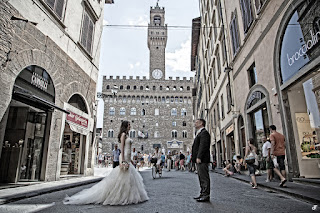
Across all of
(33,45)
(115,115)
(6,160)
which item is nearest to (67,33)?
(33,45)

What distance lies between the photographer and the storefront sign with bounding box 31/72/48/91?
7.05 m

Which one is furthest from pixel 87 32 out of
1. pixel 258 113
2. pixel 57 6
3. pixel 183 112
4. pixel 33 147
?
pixel 183 112

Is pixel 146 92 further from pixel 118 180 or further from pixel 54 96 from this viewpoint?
pixel 118 180

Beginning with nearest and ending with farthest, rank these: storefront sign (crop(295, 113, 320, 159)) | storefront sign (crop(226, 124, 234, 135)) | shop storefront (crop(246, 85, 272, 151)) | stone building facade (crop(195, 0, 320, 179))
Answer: stone building facade (crop(195, 0, 320, 179)) → storefront sign (crop(295, 113, 320, 159)) → shop storefront (crop(246, 85, 272, 151)) → storefront sign (crop(226, 124, 234, 135))

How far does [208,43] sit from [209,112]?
6999 millimetres

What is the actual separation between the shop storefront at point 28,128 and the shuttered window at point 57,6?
2.50m

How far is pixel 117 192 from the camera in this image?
12.1 ft

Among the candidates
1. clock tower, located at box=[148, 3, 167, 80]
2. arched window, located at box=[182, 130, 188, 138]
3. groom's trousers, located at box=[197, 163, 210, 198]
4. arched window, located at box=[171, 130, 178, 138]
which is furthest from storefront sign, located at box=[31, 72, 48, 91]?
clock tower, located at box=[148, 3, 167, 80]

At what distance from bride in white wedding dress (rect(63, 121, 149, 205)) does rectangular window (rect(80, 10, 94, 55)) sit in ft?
27.4

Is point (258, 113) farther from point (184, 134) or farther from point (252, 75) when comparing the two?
point (184, 134)

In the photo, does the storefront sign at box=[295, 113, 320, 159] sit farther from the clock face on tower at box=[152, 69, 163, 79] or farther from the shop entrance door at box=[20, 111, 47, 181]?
the clock face on tower at box=[152, 69, 163, 79]

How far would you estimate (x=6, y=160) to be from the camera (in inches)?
270

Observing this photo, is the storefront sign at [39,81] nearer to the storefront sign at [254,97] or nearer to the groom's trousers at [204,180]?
Result: the groom's trousers at [204,180]

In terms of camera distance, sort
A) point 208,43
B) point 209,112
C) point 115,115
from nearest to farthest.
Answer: point 208,43 < point 209,112 < point 115,115
